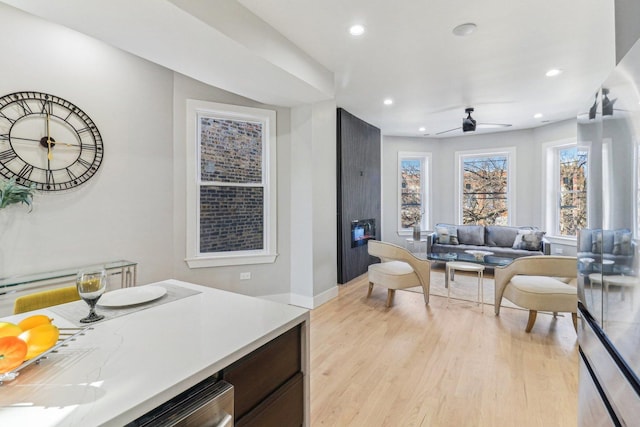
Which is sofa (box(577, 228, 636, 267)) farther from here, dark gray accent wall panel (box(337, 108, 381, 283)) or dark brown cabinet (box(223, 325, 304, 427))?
dark gray accent wall panel (box(337, 108, 381, 283))

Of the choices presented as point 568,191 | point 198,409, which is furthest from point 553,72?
point 198,409

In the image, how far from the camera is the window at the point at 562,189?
18.2 ft

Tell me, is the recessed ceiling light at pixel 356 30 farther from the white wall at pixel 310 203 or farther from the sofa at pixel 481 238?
the sofa at pixel 481 238

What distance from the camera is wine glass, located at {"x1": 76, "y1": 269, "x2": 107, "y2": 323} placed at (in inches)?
43.4

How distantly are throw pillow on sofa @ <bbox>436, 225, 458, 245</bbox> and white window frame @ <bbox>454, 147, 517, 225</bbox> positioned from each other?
872mm

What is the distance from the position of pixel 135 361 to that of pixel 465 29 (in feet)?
10.6

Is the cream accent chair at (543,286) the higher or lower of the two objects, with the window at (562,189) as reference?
lower

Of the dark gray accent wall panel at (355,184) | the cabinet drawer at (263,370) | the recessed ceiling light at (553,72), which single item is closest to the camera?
the cabinet drawer at (263,370)

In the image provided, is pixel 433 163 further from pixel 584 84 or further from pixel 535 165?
pixel 584 84

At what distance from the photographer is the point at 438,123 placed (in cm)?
579

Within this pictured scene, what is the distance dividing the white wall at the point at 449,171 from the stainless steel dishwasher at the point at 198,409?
20.6ft

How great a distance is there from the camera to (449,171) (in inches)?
275

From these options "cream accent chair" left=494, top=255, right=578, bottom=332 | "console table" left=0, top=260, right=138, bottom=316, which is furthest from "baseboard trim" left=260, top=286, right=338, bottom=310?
"cream accent chair" left=494, top=255, right=578, bottom=332

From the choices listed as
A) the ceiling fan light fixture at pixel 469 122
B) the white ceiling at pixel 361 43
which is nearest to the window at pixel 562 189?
the white ceiling at pixel 361 43
